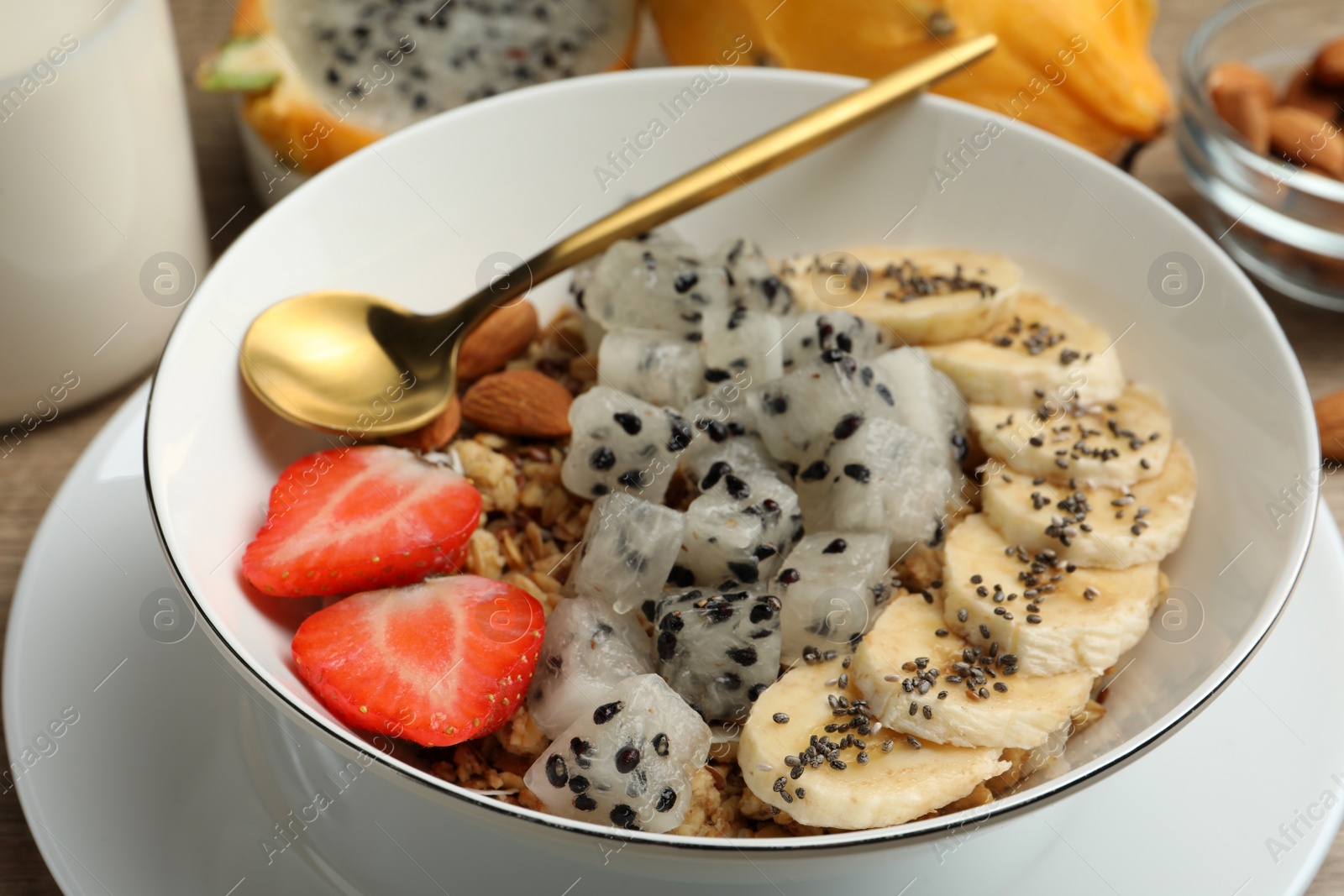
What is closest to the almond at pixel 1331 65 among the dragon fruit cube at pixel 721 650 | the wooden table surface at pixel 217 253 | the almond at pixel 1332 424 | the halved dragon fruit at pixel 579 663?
the wooden table surface at pixel 217 253

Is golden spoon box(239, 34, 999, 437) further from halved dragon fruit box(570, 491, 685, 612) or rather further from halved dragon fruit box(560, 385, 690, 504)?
halved dragon fruit box(570, 491, 685, 612)

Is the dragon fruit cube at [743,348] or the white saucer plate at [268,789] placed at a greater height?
the dragon fruit cube at [743,348]

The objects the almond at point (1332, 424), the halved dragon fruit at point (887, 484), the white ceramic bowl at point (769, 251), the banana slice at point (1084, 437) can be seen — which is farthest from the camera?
the almond at point (1332, 424)

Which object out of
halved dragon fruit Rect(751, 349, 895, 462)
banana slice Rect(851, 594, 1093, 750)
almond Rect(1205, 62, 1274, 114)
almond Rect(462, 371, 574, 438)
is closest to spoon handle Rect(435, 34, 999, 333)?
almond Rect(462, 371, 574, 438)

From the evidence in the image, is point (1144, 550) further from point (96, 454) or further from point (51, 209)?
point (51, 209)

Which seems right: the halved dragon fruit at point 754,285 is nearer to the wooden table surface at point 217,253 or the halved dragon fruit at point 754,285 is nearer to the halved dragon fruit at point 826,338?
the halved dragon fruit at point 826,338

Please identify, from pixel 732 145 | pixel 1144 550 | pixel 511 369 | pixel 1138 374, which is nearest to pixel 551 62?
pixel 732 145

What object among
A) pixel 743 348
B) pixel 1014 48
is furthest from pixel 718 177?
pixel 1014 48
